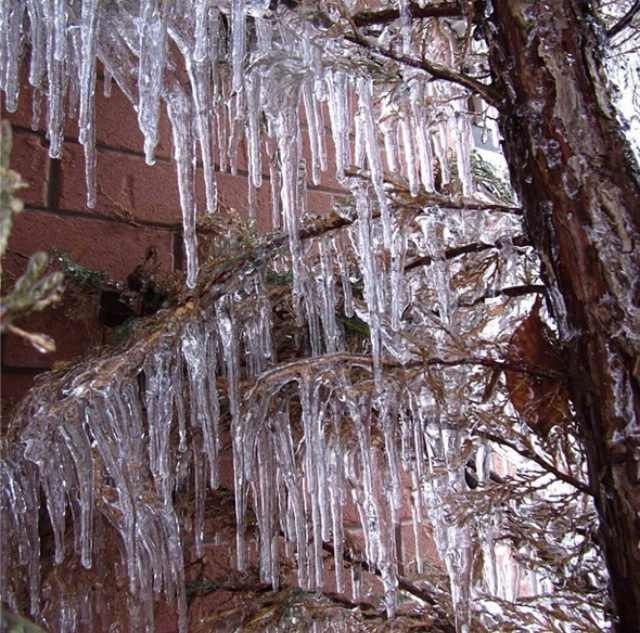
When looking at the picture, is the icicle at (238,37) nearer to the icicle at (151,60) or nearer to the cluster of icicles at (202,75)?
the cluster of icicles at (202,75)

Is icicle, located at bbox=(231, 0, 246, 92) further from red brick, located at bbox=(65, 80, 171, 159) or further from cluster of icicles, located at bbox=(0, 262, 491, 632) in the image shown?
red brick, located at bbox=(65, 80, 171, 159)

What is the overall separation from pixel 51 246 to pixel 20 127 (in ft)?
0.90

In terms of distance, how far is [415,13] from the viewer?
Answer: 1.28m

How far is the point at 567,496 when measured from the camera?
1.41 meters

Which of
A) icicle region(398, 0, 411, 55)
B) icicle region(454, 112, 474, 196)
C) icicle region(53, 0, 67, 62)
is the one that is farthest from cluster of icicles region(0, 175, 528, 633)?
icicle region(53, 0, 67, 62)

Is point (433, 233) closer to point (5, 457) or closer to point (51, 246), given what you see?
point (5, 457)

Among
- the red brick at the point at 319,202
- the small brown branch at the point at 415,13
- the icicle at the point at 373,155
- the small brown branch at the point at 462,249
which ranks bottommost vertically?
the small brown branch at the point at 462,249

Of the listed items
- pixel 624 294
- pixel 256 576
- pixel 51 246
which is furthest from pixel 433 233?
pixel 51 246

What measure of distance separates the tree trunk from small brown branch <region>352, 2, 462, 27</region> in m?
0.09

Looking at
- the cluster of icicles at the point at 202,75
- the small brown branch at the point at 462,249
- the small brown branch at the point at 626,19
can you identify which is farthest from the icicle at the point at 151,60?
the small brown branch at the point at 626,19

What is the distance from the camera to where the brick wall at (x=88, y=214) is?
1694mm

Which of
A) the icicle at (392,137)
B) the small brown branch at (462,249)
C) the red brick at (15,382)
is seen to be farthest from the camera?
Result: the red brick at (15,382)

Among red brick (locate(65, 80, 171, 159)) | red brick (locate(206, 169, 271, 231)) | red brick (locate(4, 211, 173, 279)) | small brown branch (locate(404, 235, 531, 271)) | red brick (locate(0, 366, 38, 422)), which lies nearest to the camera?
small brown branch (locate(404, 235, 531, 271))

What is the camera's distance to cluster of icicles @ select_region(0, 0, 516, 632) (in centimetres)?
123
